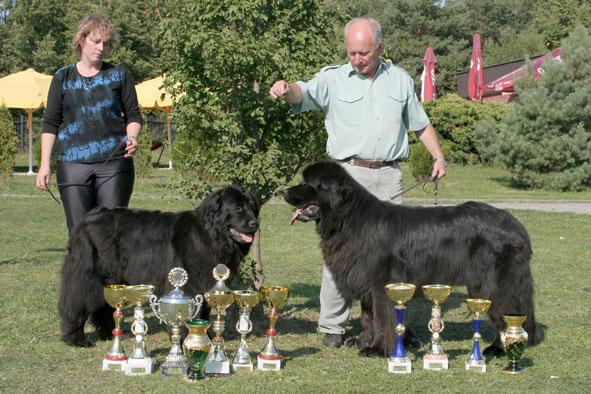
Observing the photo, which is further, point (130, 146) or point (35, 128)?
point (35, 128)

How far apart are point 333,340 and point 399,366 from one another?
1075 mm

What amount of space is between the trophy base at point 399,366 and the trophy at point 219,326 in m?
1.10

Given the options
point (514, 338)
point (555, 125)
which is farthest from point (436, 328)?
point (555, 125)

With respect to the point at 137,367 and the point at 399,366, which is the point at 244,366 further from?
the point at 399,366

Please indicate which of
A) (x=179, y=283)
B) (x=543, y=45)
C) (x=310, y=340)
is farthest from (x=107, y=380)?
(x=543, y=45)

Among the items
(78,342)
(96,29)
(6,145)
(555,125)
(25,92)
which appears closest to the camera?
(96,29)

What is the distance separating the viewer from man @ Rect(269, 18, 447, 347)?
632 cm

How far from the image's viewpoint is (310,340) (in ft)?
22.2

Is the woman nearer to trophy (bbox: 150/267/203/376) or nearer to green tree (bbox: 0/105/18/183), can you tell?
trophy (bbox: 150/267/203/376)

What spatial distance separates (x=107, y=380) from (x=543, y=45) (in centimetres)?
5740

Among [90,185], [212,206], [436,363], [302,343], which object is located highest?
[90,185]

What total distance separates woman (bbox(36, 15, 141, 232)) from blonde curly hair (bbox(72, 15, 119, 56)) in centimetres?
1

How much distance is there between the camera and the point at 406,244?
5969 millimetres

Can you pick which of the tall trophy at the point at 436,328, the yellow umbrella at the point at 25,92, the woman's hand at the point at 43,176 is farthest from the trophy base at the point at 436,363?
the yellow umbrella at the point at 25,92
